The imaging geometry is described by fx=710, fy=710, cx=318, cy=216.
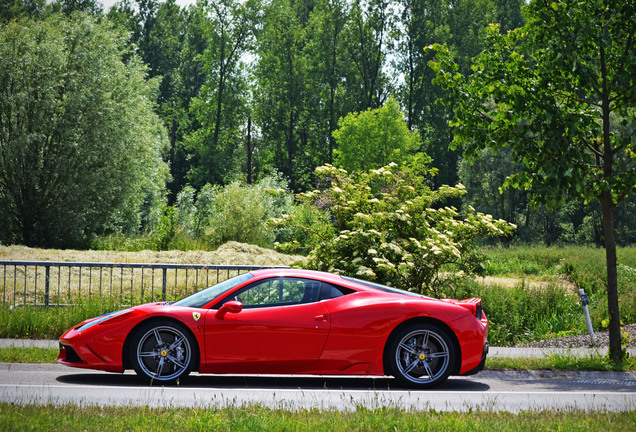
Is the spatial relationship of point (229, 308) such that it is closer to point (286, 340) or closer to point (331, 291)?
point (286, 340)

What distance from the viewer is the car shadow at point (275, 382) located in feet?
27.9

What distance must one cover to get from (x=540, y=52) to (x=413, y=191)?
13.8 feet

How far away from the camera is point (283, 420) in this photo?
6.09 meters

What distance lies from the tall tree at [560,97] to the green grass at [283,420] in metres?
4.64

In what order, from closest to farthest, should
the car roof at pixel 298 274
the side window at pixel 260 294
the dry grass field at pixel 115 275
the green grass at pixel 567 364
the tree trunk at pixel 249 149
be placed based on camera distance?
the side window at pixel 260 294
the car roof at pixel 298 274
the green grass at pixel 567 364
the dry grass field at pixel 115 275
the tree trunk at pixel 249 149

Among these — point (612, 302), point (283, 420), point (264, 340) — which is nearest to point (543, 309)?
point (612, 302)

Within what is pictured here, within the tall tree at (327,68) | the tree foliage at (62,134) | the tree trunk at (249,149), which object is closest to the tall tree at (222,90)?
the tree trunk at (249,149)

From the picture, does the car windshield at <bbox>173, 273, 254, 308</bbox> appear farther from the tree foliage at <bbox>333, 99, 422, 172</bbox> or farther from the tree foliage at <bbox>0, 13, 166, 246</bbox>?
the tree foliage at <bbox>333, 99, 422, 172</bbox>

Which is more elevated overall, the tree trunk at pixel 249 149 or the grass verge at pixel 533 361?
the tree trunk at pixel 249 149

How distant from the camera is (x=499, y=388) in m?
8.83

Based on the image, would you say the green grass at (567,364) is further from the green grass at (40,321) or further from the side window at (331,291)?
the green grass at (40,321)

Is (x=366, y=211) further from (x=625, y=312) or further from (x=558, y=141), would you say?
(x=625, y=312)

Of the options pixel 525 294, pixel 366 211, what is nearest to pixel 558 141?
pixel 366 211

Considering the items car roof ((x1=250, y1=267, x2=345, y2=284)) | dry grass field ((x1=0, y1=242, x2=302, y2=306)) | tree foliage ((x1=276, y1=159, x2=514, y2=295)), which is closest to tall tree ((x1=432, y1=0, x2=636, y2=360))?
tree foliage ((x1=276, y1=159, x2=514, y2=295))
